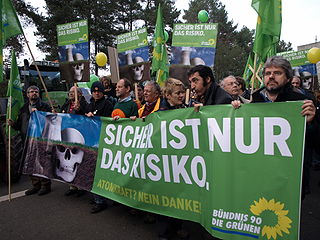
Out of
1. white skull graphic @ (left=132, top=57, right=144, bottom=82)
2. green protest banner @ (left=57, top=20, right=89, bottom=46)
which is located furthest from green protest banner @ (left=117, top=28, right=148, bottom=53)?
green protest banner @ (left=57, top=20, right=89, bottom=46)

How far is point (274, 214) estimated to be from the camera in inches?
78.9

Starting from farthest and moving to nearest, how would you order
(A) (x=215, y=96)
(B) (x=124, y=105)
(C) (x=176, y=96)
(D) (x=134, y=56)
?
(D) (x=134, y=56) < (B) (x=124, y=105) < (C) (x=176, y=96) < (A) (x=215, y=96)

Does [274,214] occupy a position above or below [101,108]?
below

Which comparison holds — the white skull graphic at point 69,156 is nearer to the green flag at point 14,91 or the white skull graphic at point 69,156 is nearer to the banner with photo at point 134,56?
the green flag at point 14,91

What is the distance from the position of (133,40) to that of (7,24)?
2892mm

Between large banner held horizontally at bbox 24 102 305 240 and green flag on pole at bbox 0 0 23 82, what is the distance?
201 centimetres

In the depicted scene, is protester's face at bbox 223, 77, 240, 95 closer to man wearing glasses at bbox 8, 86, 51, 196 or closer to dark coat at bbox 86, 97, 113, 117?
dark coat at bbox 86, 97, 113, 117

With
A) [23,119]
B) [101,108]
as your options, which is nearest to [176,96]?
[101,108]

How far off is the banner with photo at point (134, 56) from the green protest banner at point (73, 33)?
1.56 m

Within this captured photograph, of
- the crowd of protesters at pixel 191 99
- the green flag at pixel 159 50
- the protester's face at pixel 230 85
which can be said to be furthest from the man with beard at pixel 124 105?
the green flag at pixel 159 50

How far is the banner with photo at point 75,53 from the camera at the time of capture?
487cm

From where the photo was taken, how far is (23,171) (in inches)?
174

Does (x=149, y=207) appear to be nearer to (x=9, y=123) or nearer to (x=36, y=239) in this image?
(x=36, y=239)

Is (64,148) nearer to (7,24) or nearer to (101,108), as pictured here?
(101,108)
